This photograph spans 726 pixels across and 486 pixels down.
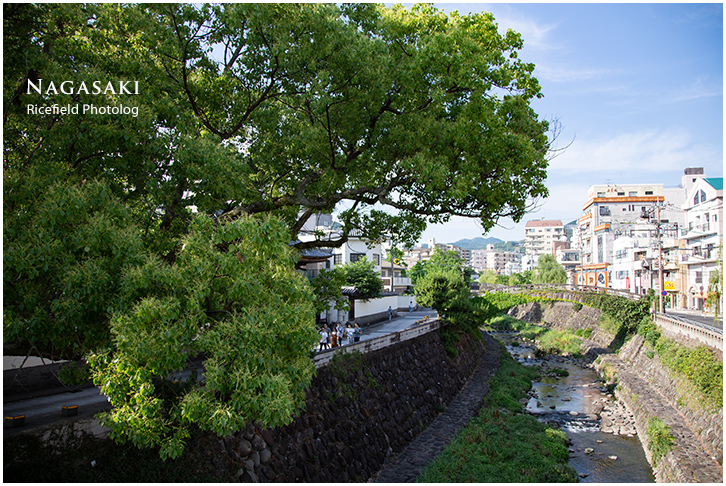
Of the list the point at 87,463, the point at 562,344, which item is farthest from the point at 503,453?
the point at 562,344

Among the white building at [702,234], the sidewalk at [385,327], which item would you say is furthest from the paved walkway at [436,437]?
the white building at [702,234]

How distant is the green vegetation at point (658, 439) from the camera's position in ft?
55.7

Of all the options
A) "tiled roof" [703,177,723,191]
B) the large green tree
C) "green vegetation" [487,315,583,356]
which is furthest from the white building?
the large green tree

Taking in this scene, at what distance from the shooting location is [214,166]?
31.4 ft

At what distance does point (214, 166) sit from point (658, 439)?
760 inches

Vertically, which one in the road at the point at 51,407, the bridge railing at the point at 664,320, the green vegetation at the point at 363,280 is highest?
the green vegetation at the point at 363,280

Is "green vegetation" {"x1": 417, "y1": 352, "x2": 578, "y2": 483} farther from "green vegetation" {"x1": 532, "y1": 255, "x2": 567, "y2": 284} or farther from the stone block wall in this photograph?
"green vegetation" {"x1": 532, "y1": 255, "x2": 567, "y2": 284}

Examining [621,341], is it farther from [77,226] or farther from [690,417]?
[77,226]

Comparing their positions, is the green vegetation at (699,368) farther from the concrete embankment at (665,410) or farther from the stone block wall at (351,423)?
the stone block wall at (351,423)

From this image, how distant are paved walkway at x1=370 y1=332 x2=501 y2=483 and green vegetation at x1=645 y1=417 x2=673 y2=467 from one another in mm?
7264

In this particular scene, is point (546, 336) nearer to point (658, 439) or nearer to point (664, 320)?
point (664, 320)

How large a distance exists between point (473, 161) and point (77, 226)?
375 inches

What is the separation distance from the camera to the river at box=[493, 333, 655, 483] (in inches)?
683

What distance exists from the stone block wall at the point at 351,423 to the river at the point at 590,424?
6033 mm
